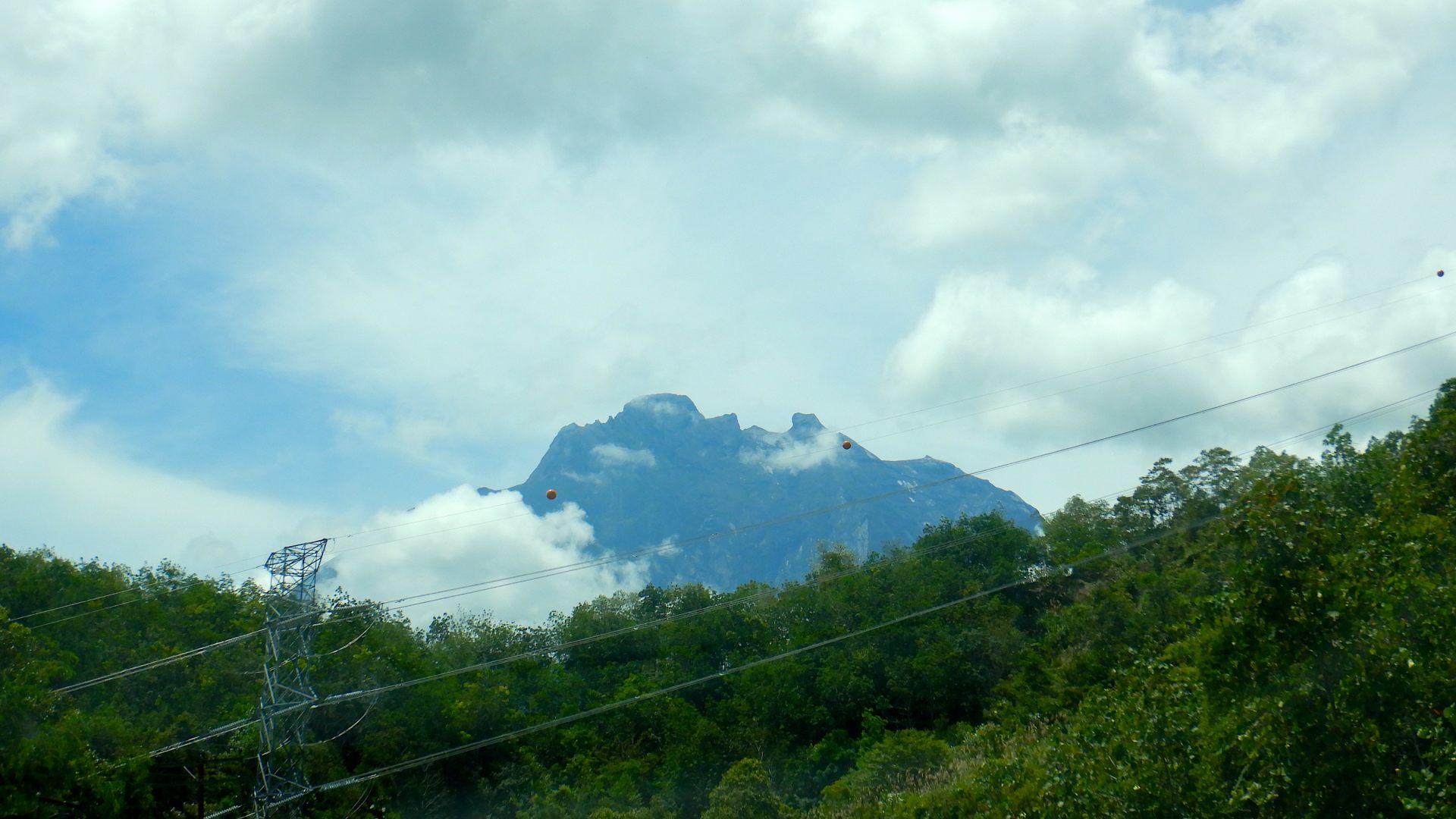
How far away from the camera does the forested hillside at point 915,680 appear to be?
585 inches

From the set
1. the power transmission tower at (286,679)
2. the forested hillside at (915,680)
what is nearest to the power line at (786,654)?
the forested hillside at (915,680)

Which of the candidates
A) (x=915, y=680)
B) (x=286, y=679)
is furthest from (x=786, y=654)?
(x=286, y=679)

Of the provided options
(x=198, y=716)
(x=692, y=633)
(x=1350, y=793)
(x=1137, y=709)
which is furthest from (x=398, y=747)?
(x=1350, y=793)

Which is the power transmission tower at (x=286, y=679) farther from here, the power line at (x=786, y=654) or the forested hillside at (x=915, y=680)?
the power line at (x=786, y=654)

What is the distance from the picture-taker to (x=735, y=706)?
57.7 m

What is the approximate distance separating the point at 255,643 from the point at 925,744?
1337 inches

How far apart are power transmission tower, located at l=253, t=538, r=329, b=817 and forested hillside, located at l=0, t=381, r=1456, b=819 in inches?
91.4

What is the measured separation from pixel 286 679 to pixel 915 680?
3290cm

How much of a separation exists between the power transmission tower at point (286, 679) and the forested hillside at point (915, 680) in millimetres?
2321

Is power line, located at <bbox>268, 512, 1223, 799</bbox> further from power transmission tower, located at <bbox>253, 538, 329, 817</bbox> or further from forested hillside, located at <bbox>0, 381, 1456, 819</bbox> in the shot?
power transmission tower, located at <bbox>253, 538, 329, 817</bbox>

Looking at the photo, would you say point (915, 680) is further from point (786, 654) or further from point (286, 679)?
point (286, 679)

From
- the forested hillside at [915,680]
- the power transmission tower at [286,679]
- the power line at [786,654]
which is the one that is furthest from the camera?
the power line at [786,654]

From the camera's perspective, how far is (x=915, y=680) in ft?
185

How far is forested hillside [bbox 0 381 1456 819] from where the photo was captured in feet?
48.7
